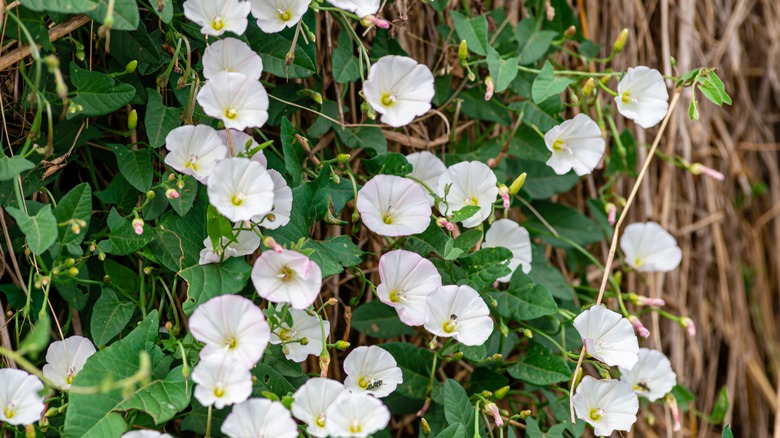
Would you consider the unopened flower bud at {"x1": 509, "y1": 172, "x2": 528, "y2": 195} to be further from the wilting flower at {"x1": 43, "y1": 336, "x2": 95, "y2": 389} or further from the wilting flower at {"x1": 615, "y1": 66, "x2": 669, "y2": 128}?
the wilting flower at {"x1": 43, "y1": 336, "x2": 95, "y2": 389}

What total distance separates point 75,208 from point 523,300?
695 mm

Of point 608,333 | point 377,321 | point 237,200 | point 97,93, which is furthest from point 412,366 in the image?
point 97,93

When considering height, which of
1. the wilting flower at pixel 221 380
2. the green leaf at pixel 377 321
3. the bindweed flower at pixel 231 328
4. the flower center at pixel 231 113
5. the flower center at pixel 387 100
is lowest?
the green leaf at pixel 377 321

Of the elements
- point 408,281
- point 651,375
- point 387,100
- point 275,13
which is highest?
point 275,13

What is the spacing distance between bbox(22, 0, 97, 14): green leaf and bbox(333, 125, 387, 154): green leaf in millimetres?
435

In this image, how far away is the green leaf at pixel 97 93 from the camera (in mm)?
1049

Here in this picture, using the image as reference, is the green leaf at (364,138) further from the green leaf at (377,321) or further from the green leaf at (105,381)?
the green leaf at (105,381)

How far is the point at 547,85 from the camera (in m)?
1.23

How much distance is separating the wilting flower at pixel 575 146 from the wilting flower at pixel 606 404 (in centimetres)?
35

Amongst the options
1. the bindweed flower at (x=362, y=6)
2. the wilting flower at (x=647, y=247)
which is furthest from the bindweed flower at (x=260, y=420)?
the wilting flower at (x=647, y=247)

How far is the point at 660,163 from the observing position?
5.88 feet

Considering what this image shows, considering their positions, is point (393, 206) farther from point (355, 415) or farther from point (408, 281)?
point (355, 415)

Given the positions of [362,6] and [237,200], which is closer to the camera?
[237,200]

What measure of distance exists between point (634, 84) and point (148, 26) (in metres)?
0.79
